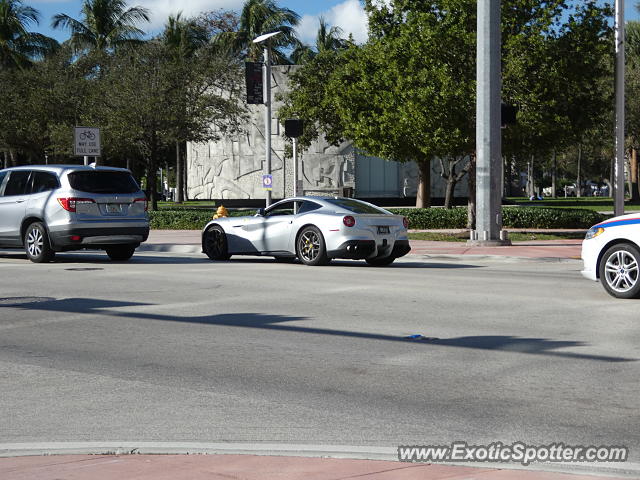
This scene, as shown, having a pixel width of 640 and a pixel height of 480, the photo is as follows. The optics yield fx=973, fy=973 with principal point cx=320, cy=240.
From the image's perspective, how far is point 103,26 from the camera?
64.9 m

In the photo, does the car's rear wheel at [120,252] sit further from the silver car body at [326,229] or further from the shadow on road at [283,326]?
the shadow on road at [283,326]

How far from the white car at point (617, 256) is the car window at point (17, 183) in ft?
38.0

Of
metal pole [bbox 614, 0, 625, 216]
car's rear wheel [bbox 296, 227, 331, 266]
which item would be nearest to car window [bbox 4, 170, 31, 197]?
car's rear wheel [bbox 296, 227, 331, 266]

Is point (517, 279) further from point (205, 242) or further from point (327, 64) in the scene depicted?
point (327, 64)

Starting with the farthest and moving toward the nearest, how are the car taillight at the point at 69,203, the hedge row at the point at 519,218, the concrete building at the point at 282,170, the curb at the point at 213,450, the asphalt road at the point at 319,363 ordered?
1. the concrete building at the point at 282,170
2. the hedge row at the point at 519,218
3. the car taillight at the point at 69,203
4. the asphalt road at the point at 319,363
5. the curb at the point at 213,450

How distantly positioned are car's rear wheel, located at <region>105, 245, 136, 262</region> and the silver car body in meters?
2.06

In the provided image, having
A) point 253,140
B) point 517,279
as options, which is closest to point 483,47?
point 517,279

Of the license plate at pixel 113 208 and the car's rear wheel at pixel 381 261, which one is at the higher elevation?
the license plate at pixel 113 208

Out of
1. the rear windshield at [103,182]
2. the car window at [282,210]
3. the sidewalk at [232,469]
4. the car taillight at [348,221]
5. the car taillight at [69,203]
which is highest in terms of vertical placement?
the rear windshield at [103,182]

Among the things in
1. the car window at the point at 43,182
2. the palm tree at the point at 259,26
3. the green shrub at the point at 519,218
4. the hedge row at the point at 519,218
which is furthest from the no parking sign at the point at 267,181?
the palm tree at the point at 259,26

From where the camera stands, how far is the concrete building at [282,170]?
61.8 meters

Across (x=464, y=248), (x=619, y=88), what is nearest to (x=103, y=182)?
(x=464, y=248)

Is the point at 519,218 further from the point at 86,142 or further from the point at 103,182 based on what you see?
the point at 103,182

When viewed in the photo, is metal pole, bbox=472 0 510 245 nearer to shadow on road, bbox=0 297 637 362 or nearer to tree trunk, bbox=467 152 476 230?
tree trunk, bbox=467 152 476 230
